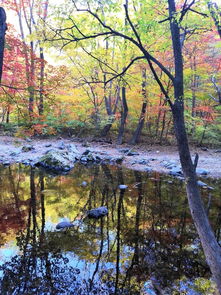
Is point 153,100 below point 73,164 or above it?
above

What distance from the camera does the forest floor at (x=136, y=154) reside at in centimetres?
1102

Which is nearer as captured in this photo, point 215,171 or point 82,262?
point 82,262

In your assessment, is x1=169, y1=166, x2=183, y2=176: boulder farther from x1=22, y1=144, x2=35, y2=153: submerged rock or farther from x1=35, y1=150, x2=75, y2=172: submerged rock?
x1=22, y1=144, x2=35, y2=153: submerged rock

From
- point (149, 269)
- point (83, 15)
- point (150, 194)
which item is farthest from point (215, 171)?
point (83, 15)

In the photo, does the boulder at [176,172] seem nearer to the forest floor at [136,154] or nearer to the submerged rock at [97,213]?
the forest floor at [136,154]

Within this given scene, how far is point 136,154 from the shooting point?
13.8m

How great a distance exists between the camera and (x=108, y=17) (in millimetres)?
4414

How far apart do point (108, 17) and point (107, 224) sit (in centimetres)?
460

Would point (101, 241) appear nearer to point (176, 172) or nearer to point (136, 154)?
point (176, 172)

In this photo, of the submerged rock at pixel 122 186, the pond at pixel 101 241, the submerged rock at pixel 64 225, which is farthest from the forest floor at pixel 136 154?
the submerged rock at pixel 64 225

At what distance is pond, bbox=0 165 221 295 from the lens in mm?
3084

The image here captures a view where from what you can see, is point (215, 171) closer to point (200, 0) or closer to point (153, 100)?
point (153, 100)

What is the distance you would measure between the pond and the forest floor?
3.31 m

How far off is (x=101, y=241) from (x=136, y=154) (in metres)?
9.91
